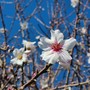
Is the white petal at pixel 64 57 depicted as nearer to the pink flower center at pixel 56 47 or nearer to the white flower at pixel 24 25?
the pink flower center at pixel 56 47

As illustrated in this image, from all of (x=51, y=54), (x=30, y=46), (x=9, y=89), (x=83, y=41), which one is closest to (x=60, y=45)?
(x=51, y=54)

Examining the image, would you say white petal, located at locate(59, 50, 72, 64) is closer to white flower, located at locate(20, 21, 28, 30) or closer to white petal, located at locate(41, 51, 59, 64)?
white petal, located at locate(41, 51, 59, 64)

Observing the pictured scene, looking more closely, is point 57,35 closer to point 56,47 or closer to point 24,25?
point 56,47

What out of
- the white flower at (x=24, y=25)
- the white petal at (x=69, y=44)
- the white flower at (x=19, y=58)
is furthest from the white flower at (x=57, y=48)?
the white flower at (x=24, y=25)

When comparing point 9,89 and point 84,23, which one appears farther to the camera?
point 84,23

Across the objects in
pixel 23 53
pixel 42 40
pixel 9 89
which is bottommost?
pixel 9 89

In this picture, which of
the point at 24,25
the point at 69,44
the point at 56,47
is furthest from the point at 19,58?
the point at 24,25

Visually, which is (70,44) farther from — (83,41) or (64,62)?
(83,41)

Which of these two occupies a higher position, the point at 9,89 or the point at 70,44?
the point at 70,44

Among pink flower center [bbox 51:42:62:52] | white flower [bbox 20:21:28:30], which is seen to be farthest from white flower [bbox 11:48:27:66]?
white flower [bbox 20:21:28:30]
